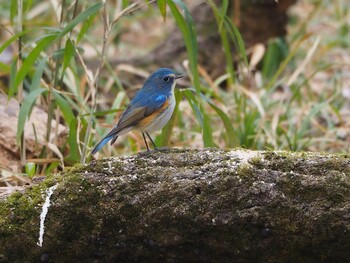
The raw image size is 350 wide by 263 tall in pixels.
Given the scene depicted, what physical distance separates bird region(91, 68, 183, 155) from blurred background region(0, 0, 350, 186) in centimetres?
17

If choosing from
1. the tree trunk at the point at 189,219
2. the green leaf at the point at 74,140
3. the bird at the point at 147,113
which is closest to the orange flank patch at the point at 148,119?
the bird at the point at 147,113

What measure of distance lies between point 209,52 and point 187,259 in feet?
18.4

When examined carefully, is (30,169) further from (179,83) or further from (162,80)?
(179,83)

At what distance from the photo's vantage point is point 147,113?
4.45 m

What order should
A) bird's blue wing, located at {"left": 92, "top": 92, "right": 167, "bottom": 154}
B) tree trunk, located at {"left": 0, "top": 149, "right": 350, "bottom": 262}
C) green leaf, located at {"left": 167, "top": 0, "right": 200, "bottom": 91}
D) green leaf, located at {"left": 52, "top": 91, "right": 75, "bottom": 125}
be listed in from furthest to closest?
green leaf, located at {"left": 52, "top": 91, "right": 75, "bottom": 125} → green leaf, located at {"left": 167, "top": 0, "right": 200, "bottom": 91} → bird's blue wing, located at {"left": 92, "top": 92, "right": 167, "bottom": 154} → tree trunk, located at {"left": 0, "top": 149, "right": 350, "bottom": 262}

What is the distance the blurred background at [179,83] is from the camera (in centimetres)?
465

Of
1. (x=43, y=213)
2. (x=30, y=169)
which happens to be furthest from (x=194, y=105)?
(x=43, y=213)

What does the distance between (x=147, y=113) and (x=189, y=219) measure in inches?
42.0

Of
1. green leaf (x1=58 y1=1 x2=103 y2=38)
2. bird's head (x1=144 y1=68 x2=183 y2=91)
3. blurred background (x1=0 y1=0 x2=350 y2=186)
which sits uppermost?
green leaf (x1=58 y1=1 x2=103 y2=38)

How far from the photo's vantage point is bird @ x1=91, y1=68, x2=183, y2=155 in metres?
4.39

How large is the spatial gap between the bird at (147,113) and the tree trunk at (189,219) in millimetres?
791

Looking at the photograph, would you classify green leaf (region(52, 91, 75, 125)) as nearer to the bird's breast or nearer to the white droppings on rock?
the bird's breast

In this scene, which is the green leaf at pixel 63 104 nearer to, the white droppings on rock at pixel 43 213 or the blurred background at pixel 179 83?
the blurred background at pixel 179 83

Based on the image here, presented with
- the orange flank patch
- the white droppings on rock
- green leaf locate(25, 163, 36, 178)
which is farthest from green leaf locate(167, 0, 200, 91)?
the white droppings on rock
